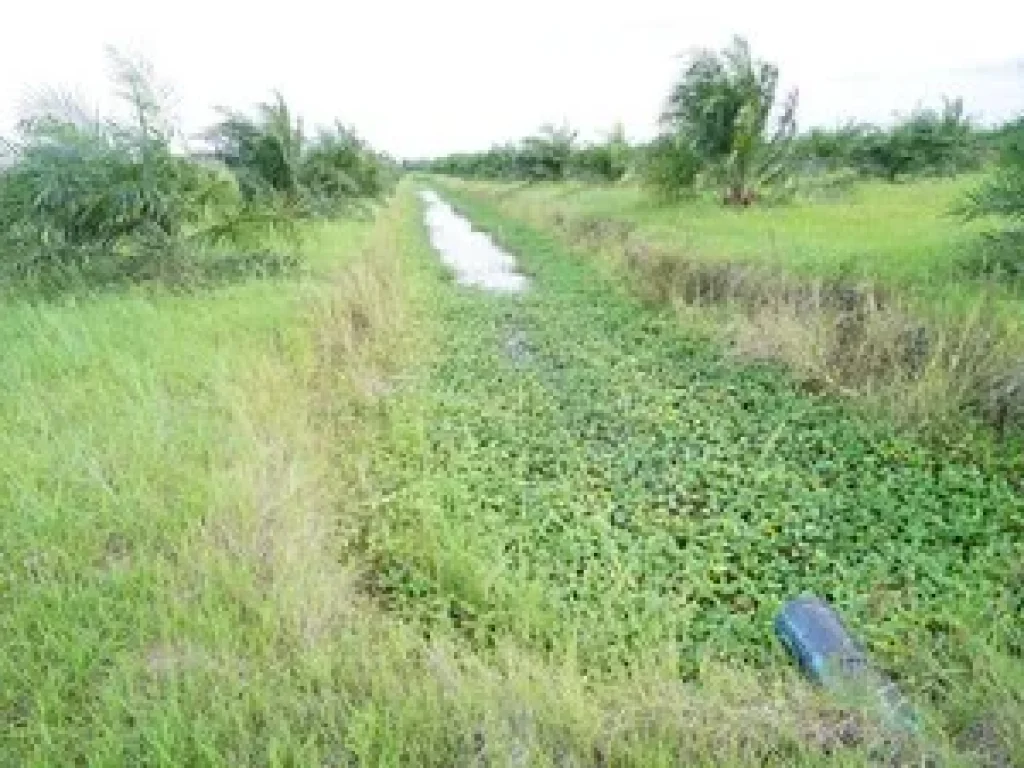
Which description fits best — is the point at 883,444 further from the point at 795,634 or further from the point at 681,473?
the point at 795,634

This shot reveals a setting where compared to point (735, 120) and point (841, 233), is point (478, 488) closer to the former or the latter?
point (841, 233)

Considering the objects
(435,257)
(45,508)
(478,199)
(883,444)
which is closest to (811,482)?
(883,444)

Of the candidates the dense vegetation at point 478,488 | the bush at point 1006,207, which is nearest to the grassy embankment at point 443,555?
the dense vegetation at point 478,488

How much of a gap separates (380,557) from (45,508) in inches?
61.7

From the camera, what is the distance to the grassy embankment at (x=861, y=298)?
5.20 metres

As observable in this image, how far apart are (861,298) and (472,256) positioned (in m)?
12.0

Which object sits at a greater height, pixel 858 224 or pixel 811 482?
pixel 858 224

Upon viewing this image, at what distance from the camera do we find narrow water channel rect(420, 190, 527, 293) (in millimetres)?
13761

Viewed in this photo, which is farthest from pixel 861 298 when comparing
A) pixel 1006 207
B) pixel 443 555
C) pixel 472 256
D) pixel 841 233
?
pixel 472 256

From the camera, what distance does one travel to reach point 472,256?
17.9 meters

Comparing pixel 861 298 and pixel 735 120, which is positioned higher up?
pixel 735 120

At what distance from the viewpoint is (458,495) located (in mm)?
4852

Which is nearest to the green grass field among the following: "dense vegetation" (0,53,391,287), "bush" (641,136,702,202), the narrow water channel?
"bush" (641,136,702,202)

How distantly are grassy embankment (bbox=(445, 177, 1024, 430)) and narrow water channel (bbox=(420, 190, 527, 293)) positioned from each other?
206 cm
